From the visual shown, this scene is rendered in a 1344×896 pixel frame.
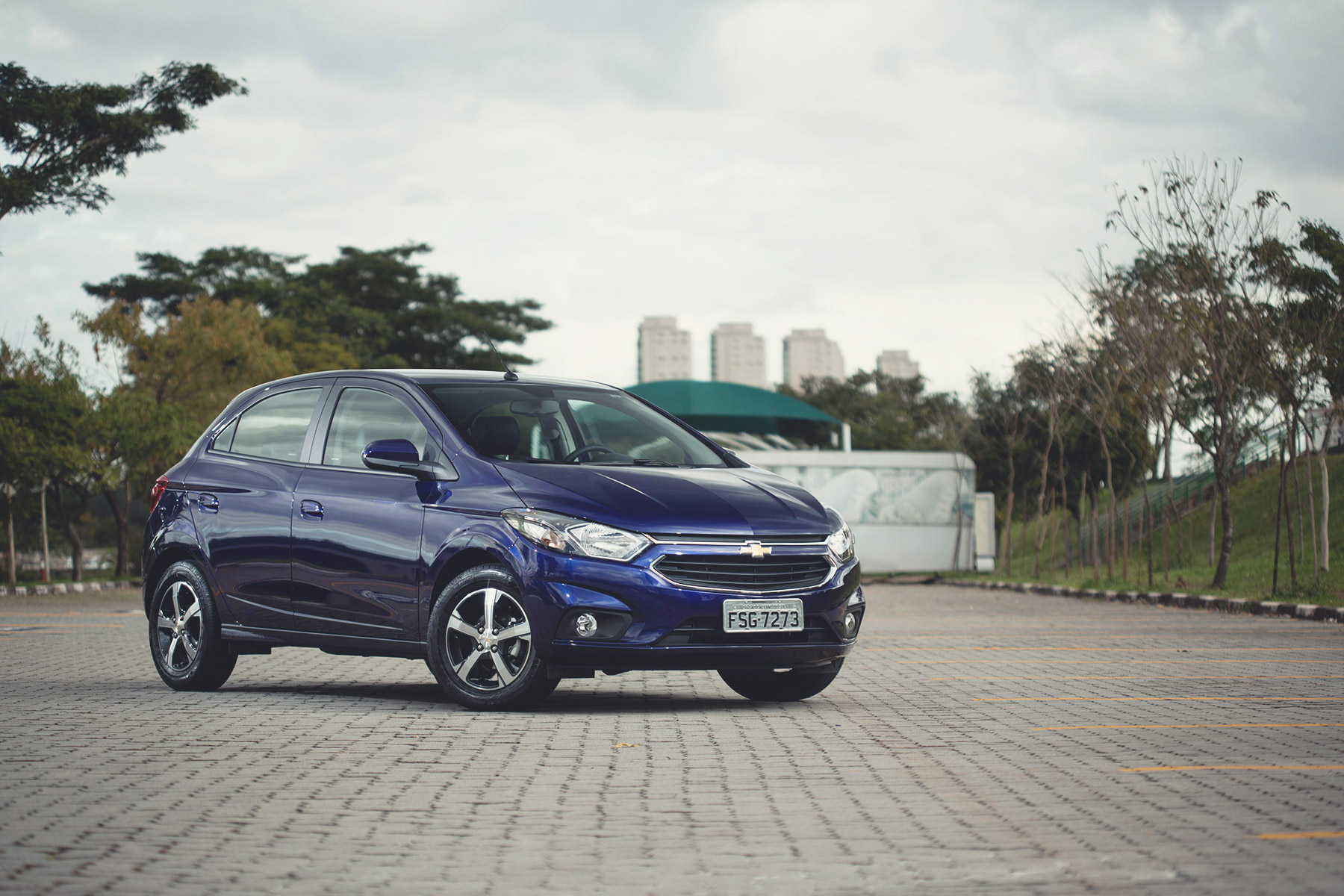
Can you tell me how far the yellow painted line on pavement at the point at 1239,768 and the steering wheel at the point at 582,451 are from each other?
11.3ft

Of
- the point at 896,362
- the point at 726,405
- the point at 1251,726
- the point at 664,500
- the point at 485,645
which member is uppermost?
the point at 896,362

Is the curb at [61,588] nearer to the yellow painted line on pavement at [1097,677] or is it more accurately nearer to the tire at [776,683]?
the yellow painted line on pavement at [1097,677]

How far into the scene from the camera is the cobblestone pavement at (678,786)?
14.9ft

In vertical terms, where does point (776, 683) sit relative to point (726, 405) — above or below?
below

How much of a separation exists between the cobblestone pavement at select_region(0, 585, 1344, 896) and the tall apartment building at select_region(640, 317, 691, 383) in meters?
148

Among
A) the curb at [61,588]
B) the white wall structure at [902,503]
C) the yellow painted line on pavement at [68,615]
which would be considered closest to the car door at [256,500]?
the yellow painted line on pavement at [68,615]

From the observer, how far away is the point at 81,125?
31.0 m

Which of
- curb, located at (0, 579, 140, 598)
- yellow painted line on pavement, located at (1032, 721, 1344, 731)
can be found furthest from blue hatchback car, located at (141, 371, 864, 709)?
curb, located at (0, 579, 140, 598)

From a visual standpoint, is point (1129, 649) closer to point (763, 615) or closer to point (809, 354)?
point (763, 615)

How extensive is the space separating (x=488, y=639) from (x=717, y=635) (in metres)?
1.17

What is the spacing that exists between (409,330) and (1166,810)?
69.1 m

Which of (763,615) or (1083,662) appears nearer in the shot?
(763,615)

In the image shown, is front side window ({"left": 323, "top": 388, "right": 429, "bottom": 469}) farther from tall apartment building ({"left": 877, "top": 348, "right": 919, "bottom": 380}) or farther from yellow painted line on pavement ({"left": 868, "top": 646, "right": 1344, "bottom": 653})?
tall apartment building ({"left": 877, "top": 348, "right": 919, "bottom": 380})

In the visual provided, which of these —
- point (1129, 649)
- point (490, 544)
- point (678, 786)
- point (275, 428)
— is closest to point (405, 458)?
point (490, 544)
